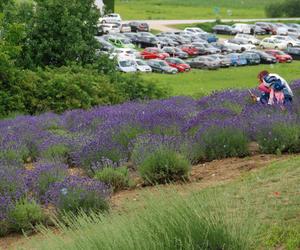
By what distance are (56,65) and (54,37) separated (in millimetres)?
976

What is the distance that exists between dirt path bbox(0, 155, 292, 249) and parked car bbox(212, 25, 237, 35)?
255 ft

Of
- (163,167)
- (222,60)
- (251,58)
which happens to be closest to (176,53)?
(222,60)

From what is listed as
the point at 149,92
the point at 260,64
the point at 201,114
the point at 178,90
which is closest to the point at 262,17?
the point at 260,64

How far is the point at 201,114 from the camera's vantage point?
10.9 m

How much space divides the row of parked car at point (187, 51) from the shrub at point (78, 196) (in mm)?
40054

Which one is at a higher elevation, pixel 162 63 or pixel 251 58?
pixel 162 63

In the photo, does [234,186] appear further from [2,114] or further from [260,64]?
[260,64]

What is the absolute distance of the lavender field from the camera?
740cm

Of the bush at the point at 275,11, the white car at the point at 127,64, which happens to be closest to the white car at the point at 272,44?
the white car at the point at 127,64

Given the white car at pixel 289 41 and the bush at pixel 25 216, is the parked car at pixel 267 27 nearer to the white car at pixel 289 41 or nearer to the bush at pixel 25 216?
the white car at pixel 289 41

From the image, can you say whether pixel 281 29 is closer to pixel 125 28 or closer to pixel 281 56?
pixel 125 28

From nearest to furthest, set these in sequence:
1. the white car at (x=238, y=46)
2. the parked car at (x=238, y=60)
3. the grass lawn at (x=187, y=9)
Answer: the parked car at (x=238, y=60) → the white car at (x=238, y=46) → the grass lawn at (x=187, y=9)

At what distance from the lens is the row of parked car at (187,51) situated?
176 feet

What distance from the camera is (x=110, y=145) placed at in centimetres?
912
